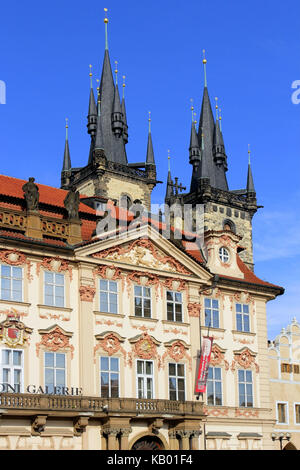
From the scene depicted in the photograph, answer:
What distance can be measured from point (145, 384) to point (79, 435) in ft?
16.2

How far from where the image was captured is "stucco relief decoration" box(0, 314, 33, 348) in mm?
38734

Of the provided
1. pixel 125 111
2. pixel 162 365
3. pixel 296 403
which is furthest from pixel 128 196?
pixel 162 365

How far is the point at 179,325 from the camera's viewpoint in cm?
4541

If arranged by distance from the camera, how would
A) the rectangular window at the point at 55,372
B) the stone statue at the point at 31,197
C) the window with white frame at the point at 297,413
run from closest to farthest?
the rectangular window at the point at 55,372
the stone statue at the point at 31,197
the window with white frame at the point at 297,413

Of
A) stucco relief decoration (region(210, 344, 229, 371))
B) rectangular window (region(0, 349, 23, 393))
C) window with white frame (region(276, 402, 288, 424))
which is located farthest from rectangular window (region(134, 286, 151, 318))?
window with white frame (region(276, 402, 288, 424))

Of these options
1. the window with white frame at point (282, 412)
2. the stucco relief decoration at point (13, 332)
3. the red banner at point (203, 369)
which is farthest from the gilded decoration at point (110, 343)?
the window with white frame at point (282, 412)

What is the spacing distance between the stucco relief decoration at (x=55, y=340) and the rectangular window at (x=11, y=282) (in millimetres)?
2047

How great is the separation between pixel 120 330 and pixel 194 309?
527cm

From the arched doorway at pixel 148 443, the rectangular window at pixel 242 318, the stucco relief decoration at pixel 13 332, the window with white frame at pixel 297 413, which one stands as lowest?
the arched doorway at pixel 148 443

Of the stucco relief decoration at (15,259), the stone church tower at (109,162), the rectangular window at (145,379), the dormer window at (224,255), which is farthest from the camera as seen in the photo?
the stone church tower at (109,162)

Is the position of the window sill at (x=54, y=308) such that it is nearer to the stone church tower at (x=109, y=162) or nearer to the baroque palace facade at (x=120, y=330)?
the baroque palace facade at (x=120, y=330)

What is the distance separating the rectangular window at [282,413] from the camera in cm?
5284

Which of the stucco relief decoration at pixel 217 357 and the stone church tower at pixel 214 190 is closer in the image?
the stucco relief decoration at pixel 217 357

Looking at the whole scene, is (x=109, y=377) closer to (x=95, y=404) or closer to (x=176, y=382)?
(x=95, y=404)
